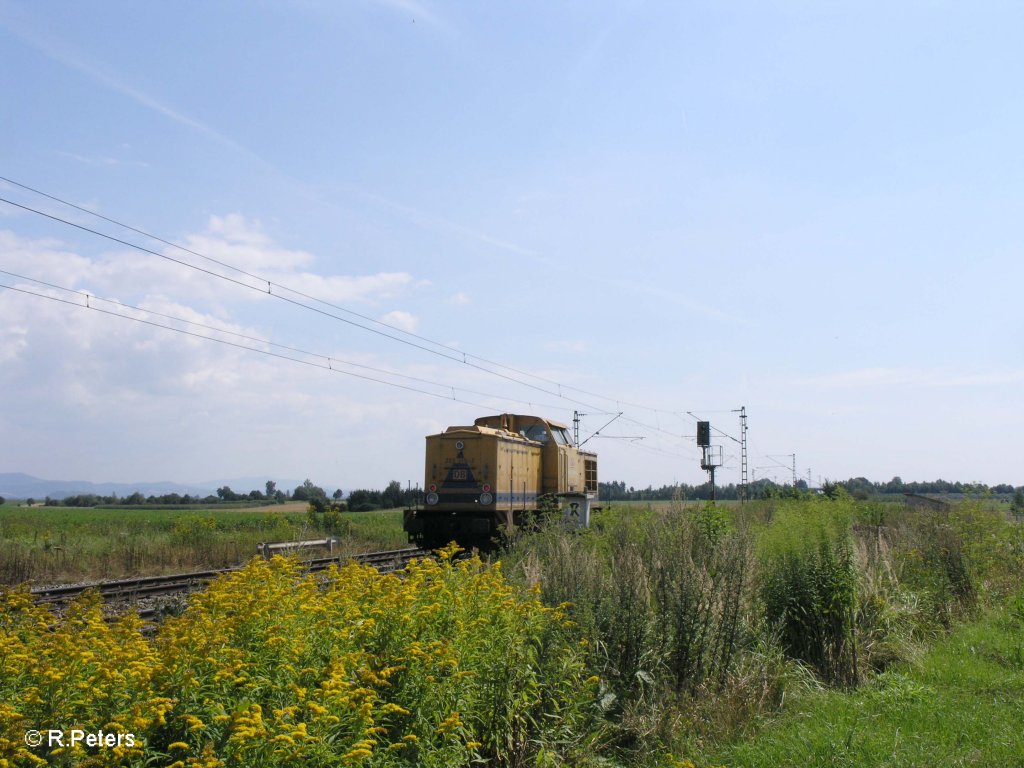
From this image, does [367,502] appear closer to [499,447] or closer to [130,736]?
[499,447]

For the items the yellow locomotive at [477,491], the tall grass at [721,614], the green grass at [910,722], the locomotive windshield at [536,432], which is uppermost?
the locomotive windshield at [536,432]

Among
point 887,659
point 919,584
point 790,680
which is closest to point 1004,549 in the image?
point 919,584

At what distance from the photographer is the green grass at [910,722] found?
5.96 meters

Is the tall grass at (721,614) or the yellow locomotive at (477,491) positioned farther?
the yellow locomotive at (477,491)

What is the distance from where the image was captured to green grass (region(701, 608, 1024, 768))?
596 cm

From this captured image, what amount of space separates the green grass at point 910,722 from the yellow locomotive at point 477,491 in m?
10.1

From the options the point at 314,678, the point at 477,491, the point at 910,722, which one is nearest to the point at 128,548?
the point at 477,491

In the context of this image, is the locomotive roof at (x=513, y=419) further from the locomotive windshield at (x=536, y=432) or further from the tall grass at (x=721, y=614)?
the tall grass at (x=721, y=614)

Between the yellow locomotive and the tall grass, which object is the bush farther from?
the yellow locomotive

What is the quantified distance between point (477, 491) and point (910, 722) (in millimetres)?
12633

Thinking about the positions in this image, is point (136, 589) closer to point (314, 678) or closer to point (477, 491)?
point (477, 491)

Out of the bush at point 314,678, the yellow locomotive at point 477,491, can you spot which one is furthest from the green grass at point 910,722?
the yellow locomotive at point 477,491

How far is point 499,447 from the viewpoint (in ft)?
61.6

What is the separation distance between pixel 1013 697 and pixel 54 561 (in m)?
19.4
